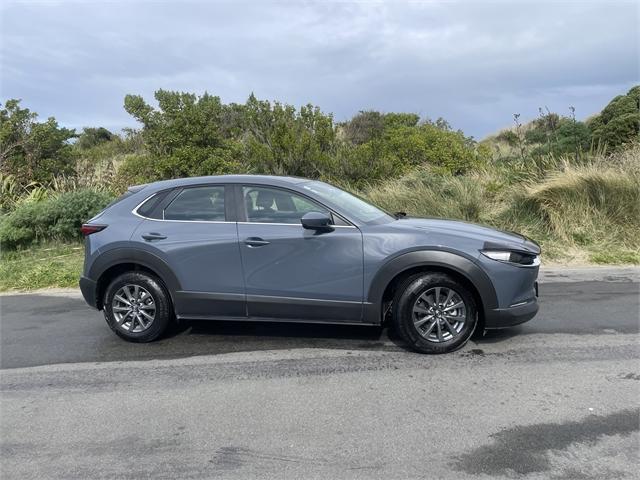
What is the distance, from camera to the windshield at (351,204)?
5.11 meters

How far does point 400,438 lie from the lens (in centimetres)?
346

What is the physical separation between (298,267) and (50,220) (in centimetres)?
860

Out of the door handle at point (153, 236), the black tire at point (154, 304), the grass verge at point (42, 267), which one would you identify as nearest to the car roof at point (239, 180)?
the door handle at point (153, 236)

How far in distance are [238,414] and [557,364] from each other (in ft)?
8.72

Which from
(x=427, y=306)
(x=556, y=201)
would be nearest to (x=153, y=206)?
(x=427, y=306)

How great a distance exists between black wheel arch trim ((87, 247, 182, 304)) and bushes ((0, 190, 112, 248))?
6600mm

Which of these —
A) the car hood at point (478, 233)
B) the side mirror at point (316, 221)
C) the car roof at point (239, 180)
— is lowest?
the car hood at point (478, 233)

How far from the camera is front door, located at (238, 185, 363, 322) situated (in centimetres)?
485

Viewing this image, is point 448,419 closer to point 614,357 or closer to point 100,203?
point 614,357

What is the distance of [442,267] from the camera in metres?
4.70

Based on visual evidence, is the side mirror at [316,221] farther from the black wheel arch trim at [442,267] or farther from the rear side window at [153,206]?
the rear side window at [153,206]

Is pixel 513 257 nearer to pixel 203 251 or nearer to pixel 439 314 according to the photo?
pixel 439 314

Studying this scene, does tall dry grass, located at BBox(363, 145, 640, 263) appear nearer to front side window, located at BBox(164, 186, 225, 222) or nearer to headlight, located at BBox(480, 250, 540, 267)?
headlight, located at BBox(480, 250, 540, 267)

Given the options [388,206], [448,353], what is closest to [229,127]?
[388,206]
